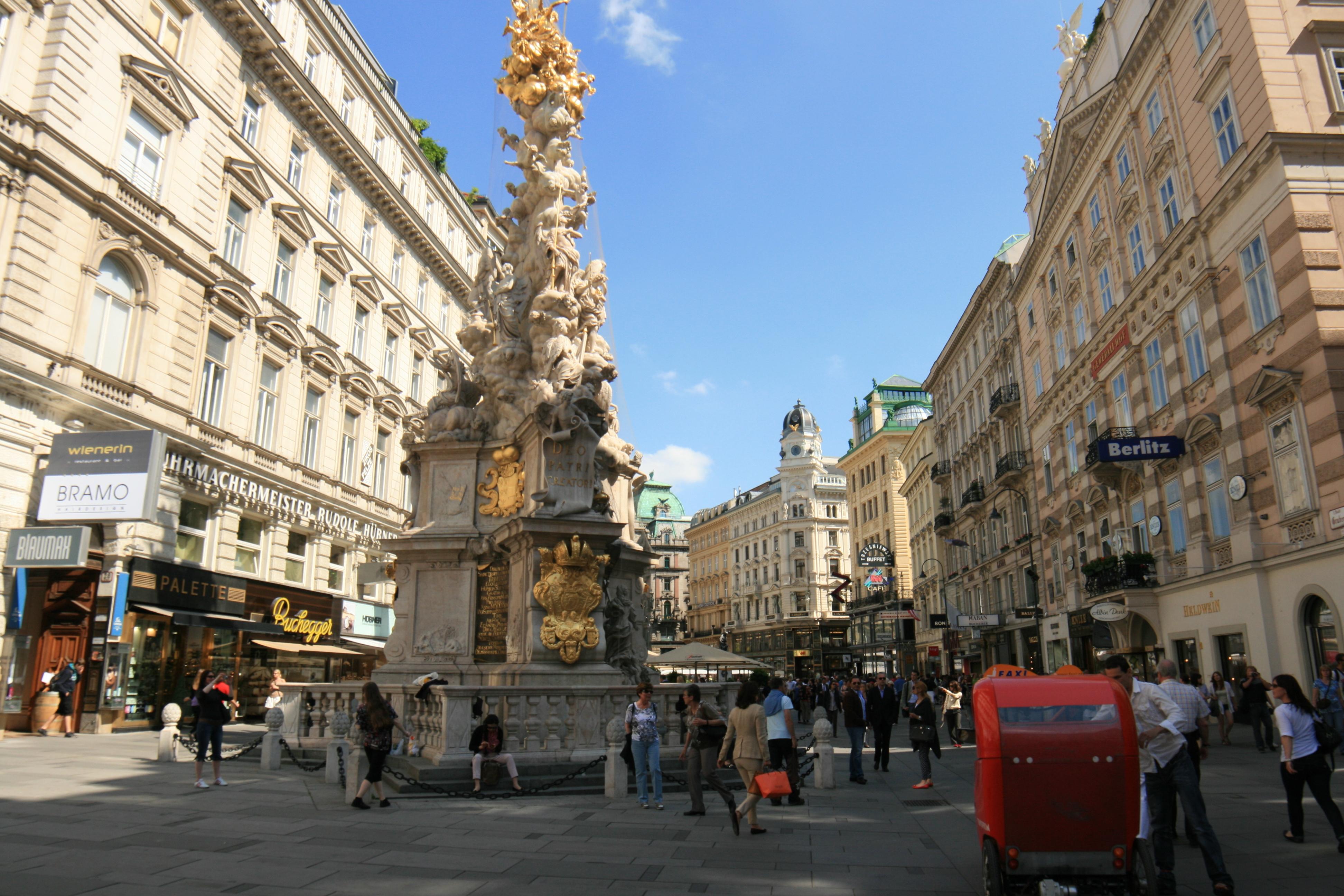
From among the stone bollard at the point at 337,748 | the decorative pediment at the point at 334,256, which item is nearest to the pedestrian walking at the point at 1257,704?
the stone bollard at the point at 337,748

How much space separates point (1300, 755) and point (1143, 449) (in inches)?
704

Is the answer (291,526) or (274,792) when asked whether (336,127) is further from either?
(274,792)

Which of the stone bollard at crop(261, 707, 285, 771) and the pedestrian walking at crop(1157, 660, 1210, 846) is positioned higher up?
the pedestrian walking at crop(1157, 660, 1210, 846)

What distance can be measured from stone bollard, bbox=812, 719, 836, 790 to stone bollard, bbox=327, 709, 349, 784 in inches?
262

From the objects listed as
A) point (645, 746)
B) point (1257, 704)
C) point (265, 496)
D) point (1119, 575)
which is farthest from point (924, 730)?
point (265, 496)

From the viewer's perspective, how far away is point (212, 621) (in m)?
22.8


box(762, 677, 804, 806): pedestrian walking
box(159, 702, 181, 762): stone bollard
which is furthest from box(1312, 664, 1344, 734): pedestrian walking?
box(159, 702, 181, 762): stone bollard

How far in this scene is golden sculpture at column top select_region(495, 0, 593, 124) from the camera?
17.9 meters

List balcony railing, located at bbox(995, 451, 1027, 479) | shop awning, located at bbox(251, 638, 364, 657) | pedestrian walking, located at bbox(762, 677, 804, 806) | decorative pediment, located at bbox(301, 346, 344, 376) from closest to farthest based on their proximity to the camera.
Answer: pedestrian walking, located at bbox(762, 677, 804, 806)
shop awning, located at bbox(251, 638, 364, 657)
decorative pediment, located at bbox(301, 346, 344, 376)
balcony railing, located at bbox(995, 451, 1027, 479)

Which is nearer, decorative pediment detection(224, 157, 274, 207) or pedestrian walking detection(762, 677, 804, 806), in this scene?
pedestrian walking detection(762, 677, 804, 806)

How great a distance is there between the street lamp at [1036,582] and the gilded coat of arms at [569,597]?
89.5ft

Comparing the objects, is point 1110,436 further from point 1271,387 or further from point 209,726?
point 209,726

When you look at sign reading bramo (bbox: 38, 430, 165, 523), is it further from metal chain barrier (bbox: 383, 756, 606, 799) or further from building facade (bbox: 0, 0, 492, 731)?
metal chain barrier (bbox: 383, 756, 606, 799)

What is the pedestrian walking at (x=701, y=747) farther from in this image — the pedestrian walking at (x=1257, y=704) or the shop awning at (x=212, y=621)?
the shop awning at (x=212, y=621)
